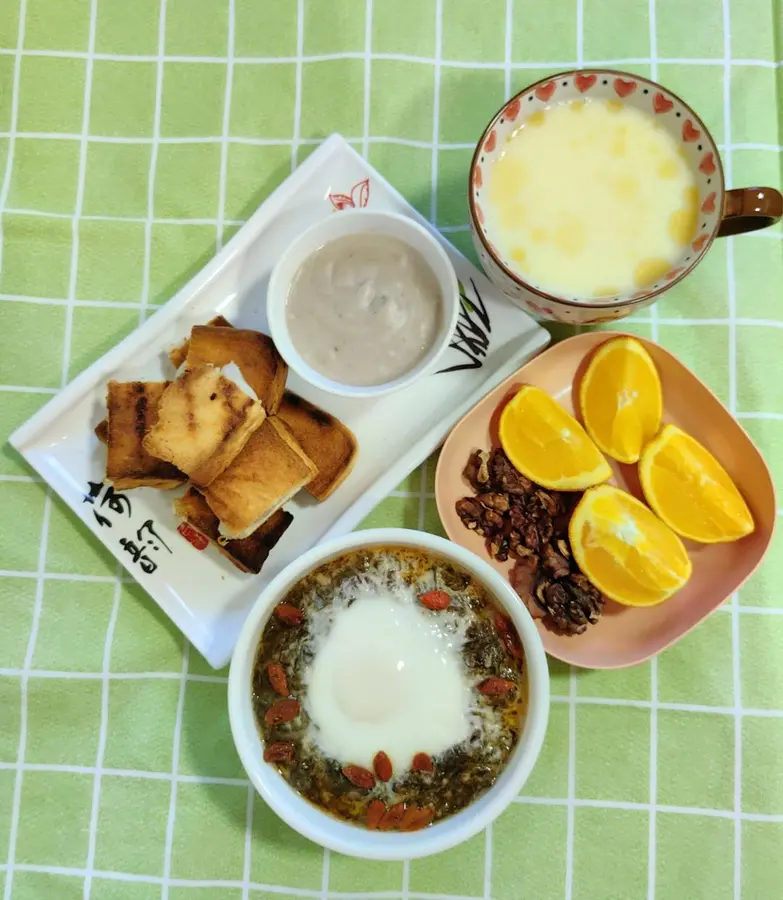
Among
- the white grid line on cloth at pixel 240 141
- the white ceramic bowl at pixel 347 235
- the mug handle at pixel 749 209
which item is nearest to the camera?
the mug handle at pixel 749 209

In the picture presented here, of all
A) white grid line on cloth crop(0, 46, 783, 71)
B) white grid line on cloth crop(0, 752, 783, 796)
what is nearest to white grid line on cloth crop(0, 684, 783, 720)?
white grid line on cloth crop(0, 752, 783, 796)

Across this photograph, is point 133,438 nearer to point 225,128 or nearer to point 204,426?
point 204,426

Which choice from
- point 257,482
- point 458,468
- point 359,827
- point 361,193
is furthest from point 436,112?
point 359,827

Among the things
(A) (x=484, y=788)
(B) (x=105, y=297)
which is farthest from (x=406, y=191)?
(A) (x=484, y=788)

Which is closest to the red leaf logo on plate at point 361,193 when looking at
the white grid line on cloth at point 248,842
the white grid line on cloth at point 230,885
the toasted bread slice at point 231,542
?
the toasted bread slice at point 231,542

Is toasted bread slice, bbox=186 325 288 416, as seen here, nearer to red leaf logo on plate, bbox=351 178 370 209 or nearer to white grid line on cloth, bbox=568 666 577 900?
red leaf logo on plate, bbox=351 178 370 209

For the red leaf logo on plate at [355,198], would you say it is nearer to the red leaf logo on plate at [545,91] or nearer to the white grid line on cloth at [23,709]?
the red leaf logo on plate at [545,91]

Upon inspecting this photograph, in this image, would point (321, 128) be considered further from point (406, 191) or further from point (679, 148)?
point (679, 148)
